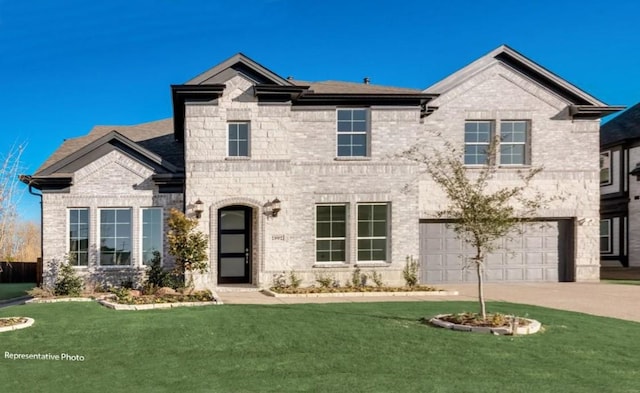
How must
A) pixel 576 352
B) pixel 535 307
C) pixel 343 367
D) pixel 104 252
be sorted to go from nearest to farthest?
pixel 343 367, pixel 576 352, pixel 535 307, pixel 104 252

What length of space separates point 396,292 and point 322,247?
305cm

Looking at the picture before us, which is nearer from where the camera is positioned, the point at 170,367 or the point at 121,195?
the point at 170,367

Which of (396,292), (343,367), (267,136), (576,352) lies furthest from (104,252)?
(576,352)

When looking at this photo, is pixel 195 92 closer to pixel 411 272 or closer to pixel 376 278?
pixel 376 278

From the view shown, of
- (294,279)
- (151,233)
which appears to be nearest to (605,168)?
(294,279)

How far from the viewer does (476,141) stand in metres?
17.5

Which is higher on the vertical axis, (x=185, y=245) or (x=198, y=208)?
(x=198, y=208)

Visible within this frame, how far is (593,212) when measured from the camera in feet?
58.4

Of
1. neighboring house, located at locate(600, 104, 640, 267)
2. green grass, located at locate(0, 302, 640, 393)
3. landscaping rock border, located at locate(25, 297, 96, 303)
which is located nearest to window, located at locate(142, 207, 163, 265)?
landscaping rock border, located at locate(25, 297, 96, 303)

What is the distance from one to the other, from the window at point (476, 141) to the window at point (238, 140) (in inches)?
317

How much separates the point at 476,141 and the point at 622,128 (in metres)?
12.1

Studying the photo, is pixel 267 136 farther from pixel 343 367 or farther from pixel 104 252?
pixel 343 367

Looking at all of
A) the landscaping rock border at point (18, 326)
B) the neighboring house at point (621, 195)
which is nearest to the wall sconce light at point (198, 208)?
the landscaping rock border at point (18, 326)

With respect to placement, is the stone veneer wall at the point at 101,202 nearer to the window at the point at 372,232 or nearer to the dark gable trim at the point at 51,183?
the dark gable trim at the point at 51,183
